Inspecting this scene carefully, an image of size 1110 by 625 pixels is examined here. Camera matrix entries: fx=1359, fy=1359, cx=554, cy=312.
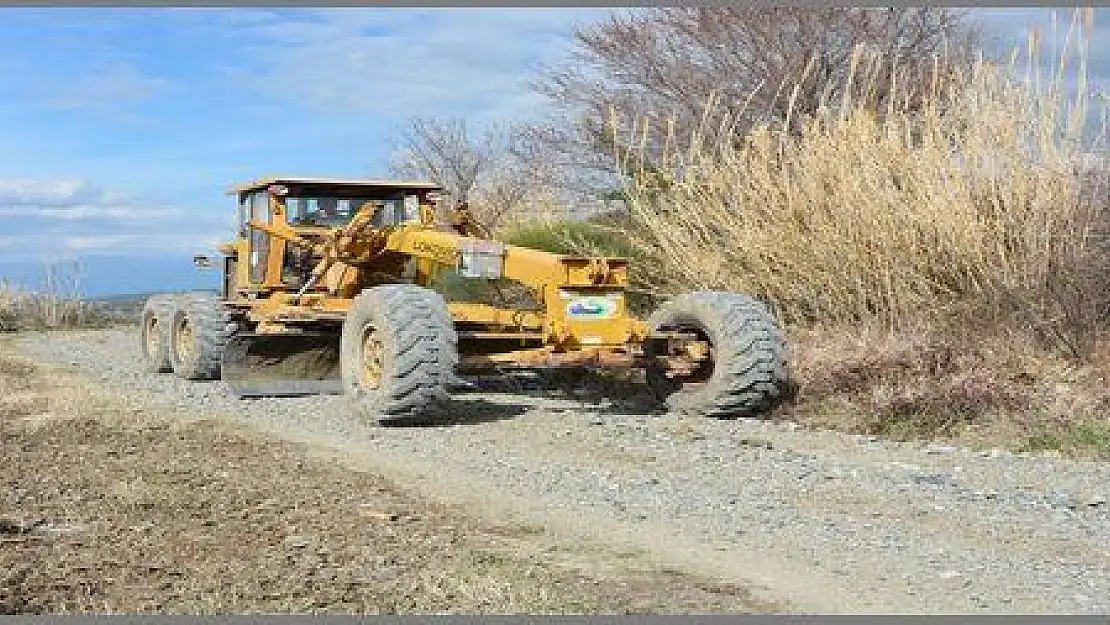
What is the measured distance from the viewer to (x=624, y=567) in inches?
212

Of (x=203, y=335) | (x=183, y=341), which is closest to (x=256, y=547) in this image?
(x=203, y=335)

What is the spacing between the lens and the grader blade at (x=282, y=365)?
11.4 meters

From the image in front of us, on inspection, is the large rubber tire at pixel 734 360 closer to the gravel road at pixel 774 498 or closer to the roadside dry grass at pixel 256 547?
the gravel road at pixel 774 498

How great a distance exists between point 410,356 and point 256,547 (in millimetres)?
3760

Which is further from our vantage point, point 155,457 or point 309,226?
point 309,226

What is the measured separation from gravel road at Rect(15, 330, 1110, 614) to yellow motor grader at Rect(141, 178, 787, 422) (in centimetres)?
37

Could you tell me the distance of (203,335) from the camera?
Result: 43.1 feet

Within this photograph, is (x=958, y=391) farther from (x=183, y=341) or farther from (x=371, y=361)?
(x=183, y=341)

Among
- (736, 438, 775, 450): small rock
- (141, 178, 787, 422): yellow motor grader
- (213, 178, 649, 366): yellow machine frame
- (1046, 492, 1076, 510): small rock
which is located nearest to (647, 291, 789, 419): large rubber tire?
(141, 178, 787, 422): yellow motor grader

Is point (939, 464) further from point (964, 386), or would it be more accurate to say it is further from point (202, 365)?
point (202, 365)

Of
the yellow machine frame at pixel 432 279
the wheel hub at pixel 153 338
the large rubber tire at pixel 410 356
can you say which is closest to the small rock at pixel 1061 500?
the yellow machine frame at pixel 432 279

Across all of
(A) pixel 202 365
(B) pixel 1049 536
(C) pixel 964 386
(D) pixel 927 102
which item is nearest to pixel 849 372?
(C) pixel 964 386

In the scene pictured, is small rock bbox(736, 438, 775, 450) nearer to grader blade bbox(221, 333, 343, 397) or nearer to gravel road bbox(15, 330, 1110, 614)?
gravel road bbox(15, 330, 1110, 614)

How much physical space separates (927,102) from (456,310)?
178 inches
